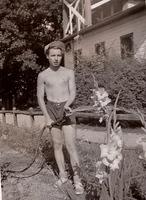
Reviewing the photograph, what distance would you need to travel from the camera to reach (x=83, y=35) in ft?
56.4

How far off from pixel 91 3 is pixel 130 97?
31.4 ft

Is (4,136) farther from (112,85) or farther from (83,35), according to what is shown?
(83,35)

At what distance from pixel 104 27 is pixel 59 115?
40.0 feet

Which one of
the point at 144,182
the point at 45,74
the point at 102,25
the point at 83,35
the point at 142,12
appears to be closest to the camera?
the point at 144,182

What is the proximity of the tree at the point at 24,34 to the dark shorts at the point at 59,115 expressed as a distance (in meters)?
13.2

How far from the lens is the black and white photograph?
2654 mm

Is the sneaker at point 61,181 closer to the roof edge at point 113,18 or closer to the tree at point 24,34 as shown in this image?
the roof edge at point 113,18

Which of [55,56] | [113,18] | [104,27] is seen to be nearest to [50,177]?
[55,56]

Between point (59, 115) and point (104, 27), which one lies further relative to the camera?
point (104, 27)

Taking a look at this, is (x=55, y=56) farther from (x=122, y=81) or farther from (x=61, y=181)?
(x=122, y=81)

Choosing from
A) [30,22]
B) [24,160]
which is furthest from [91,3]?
[24,160]

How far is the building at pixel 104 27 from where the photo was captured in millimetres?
13320

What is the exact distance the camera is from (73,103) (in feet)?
24.2

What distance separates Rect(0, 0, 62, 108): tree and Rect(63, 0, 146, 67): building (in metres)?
0.97
